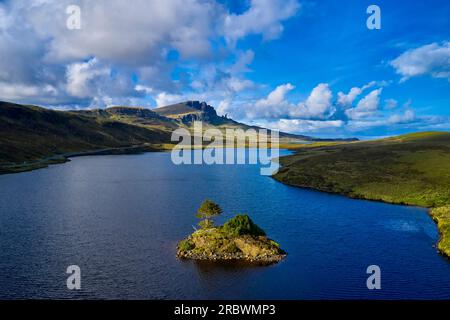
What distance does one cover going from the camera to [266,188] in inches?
5906

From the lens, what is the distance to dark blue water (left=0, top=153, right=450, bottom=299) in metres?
56.2

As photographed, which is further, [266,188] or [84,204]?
[266,188]

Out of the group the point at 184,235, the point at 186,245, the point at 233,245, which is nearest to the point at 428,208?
the point at 233,245

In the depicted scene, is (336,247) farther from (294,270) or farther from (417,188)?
(417,188)

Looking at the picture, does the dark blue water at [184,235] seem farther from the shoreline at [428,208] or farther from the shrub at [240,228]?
the shrub at [240,228]

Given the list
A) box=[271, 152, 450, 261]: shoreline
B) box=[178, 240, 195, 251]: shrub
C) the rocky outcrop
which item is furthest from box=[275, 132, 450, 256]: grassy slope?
box=[178, 240, 195, 251]: shrub

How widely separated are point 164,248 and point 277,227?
29.7m

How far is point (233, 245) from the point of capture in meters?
70.5

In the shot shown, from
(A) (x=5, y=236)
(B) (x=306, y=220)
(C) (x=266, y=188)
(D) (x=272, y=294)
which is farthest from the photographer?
(C) (x=266, y=188)

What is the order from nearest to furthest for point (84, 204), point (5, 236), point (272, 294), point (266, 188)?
point (272, 294) < point (5, 236) < point (84, 204) < point (266, 188)

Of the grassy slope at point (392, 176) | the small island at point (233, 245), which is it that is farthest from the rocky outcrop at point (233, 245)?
the grassy slope at point (392, 176)

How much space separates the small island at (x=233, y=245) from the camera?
223 ft

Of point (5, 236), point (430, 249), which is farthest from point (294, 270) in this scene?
point (5, 236)

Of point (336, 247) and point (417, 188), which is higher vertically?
point (417, 188)
